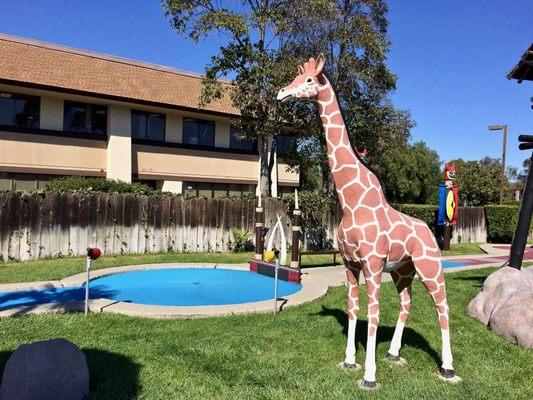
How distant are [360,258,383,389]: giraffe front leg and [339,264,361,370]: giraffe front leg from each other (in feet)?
1.12

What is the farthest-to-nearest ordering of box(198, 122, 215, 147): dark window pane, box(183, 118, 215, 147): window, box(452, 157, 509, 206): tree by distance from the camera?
box(452, 157, 509, 206): tree, box(198, 122, 215, 147): dark window pane, box(183, 118, 215, 147): window

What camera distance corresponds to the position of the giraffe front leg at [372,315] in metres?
4.91

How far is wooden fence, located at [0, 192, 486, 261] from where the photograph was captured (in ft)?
44.8

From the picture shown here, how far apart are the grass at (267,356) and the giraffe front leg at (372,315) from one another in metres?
0.15

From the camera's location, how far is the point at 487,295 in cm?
812

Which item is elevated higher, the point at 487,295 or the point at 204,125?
the point at 204,125

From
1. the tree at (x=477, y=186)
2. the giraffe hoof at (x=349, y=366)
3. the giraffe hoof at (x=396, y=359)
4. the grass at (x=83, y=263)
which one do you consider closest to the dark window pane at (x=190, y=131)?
the grass at (x=83, y=263)

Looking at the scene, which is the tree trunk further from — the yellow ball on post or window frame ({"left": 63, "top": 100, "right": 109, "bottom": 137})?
the yellow ball on post

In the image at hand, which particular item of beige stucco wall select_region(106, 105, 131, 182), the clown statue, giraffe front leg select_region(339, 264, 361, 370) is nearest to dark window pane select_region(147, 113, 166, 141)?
beige stucco wall select_region(106, 105, 131, 182)

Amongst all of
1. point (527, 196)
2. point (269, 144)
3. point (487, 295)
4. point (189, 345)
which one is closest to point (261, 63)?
point (269, 144)

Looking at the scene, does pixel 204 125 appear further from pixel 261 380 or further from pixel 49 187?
pixel 261 380

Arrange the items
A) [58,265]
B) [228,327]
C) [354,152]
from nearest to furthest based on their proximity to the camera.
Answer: [354,152], [228,327], [58,265]

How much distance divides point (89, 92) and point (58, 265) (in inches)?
388

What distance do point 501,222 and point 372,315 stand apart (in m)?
23.3
